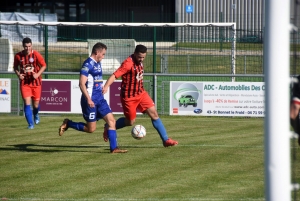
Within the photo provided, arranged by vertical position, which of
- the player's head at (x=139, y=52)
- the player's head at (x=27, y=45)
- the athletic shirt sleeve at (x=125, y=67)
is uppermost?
the player's head at (x=27, y=45)

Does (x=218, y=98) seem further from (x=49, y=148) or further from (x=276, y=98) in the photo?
(x=276, y=98)

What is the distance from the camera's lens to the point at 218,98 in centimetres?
1834

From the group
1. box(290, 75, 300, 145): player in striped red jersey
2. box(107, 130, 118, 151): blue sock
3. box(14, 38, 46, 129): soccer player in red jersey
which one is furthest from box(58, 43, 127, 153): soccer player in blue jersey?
box(290, 75, 300, 145): player in striped red jersey

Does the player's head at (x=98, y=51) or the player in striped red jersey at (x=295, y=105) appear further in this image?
the player's head at (x=98, y=51)

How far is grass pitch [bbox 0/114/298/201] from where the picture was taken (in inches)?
345

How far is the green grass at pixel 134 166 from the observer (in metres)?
8.77

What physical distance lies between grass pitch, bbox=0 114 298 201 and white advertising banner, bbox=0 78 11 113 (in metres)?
2.77

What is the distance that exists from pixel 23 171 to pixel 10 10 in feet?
120

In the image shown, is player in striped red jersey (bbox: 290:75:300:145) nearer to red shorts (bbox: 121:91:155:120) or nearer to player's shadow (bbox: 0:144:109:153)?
red shorts (bbox: 121:91:155:120)

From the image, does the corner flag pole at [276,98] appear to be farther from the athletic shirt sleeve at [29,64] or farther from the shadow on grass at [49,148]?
the athletic shirt sleeve at [29,64]

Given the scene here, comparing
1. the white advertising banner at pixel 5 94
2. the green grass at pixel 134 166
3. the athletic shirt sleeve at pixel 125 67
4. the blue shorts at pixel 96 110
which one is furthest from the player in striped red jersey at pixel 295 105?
the white advertising banner at pixel 5 94

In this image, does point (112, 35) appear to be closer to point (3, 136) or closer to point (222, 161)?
point (3, 136)

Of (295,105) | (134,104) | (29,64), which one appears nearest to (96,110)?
(134,104)

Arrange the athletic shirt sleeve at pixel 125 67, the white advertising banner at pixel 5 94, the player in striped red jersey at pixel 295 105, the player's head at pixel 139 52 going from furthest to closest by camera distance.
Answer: the white advertising banner at pixel 5 94 → the athletic shirt sleeve at pixel 125 67 → the player's head at pixel 139 52 → the player in striped red jersey at pixel 295 105
